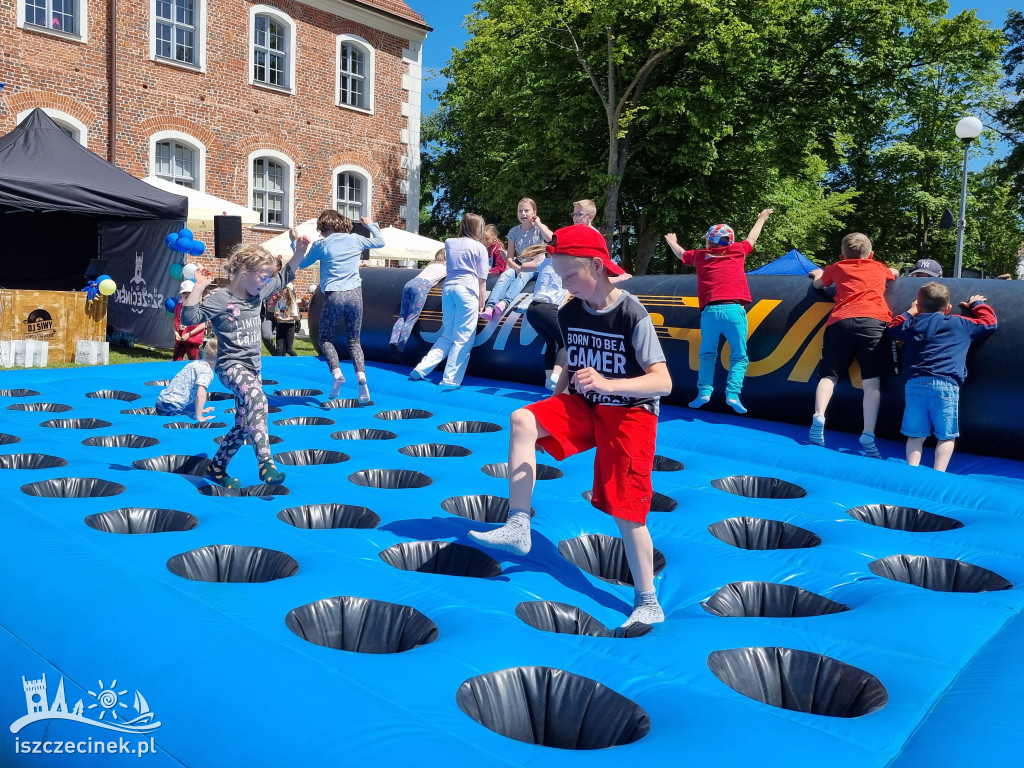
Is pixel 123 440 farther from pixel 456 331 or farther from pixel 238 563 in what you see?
pixel 456 331

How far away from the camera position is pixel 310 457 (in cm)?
575

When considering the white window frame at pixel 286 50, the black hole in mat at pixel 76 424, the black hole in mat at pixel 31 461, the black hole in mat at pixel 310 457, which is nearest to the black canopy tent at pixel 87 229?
the black hole in mat at pixel 76 424

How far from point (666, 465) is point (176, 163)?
54.5 ft

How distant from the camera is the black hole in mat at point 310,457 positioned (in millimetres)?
5582

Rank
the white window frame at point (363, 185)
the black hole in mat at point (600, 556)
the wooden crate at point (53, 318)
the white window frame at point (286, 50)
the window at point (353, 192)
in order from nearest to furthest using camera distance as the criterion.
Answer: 1. the black hole in mat at point (600, 556)
2. the wooden crate at point (53, 318)
3. the white window frame at point (286, 50)
4. the white window frame at point (363, 185)
5. the window at point (353, 192)

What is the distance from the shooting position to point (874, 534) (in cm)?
426

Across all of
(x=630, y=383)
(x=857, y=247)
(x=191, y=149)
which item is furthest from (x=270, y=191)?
(x=630, y=383)

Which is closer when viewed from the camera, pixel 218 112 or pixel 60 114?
pixel 60 114

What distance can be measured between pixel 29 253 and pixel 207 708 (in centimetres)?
1484

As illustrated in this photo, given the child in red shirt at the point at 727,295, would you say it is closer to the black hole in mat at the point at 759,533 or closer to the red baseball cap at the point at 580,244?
the black hole in mat at the point at 759,533

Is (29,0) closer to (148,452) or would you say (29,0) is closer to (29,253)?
(29,253)

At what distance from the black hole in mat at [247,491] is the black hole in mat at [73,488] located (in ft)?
1.46

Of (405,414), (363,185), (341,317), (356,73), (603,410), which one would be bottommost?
(405,414)

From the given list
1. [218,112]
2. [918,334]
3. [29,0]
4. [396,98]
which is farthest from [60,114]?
[918,334]
